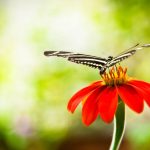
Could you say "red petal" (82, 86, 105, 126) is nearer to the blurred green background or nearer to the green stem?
the green stem

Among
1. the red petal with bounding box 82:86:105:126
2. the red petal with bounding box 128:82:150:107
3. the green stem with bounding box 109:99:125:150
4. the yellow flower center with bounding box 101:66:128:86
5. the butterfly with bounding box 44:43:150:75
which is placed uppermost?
the butterfly with bounding box 44:43:150:75

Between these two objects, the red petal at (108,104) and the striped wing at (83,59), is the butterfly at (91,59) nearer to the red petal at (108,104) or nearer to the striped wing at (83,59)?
the striped wing at (83,59)

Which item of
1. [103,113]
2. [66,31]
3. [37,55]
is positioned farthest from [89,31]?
[103,113]

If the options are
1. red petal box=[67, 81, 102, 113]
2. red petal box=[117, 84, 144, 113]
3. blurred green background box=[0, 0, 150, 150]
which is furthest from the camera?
blurred green background box=[0, 0, 150, 150]

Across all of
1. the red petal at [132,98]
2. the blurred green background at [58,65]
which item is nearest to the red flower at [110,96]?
the red petal at [132,98]

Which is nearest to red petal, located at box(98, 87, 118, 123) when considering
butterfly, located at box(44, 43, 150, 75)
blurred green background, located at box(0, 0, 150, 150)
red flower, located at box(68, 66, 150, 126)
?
red flower, located at box(68, 66, 150, 126)

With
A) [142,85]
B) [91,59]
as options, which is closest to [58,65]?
[91,59]

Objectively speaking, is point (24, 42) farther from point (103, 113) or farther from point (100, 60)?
point (103, 113)
